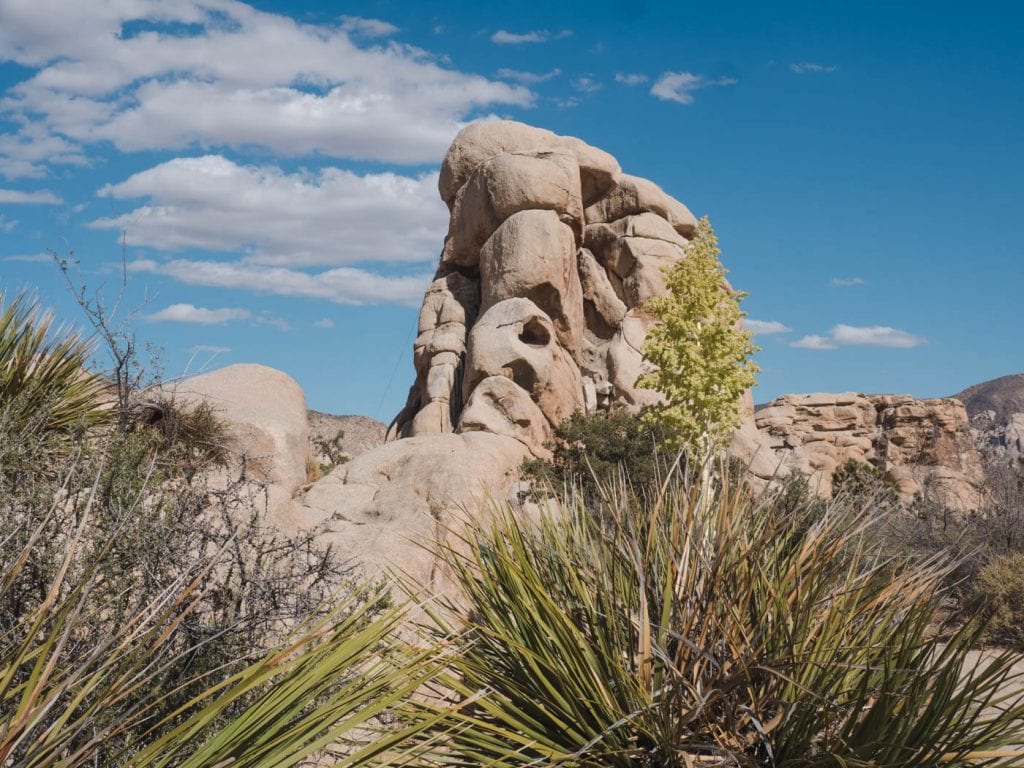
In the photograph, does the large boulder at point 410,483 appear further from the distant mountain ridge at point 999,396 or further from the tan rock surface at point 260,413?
the distant mountain ridge at point 999,396

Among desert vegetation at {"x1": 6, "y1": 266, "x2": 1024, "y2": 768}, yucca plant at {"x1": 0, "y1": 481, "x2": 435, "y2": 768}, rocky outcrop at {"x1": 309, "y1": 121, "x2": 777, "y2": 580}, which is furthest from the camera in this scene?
rocky outcrop at {"x1": 309, "y1": 121, "x2": 777, "y2": 580}

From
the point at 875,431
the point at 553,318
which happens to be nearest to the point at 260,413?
the point at 553,318

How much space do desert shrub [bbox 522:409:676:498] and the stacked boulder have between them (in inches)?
41.2

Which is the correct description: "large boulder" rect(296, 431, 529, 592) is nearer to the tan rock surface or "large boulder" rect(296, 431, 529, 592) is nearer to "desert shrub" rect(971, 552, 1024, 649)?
the tan rock surface

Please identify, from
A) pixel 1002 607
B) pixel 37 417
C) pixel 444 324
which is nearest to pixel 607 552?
pixel 37 417

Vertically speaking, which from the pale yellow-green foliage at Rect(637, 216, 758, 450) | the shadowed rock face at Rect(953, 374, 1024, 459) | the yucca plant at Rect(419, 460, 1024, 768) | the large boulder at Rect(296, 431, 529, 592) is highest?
the shadowed rock face at Rect(953, 374, 1024, 459)

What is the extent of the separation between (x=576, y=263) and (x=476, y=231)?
3204mm

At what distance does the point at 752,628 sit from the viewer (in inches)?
155

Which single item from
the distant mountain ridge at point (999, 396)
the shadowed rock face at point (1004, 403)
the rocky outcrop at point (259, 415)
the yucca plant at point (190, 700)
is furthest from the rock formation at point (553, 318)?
the distant mountain ridge at point (999, 396)

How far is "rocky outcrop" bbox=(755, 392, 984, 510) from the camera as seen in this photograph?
109 feet

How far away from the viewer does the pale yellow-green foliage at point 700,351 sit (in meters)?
15.7

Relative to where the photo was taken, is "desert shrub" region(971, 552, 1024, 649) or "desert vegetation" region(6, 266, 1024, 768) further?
"desert shrub" region(971, 552, 1024, 649)

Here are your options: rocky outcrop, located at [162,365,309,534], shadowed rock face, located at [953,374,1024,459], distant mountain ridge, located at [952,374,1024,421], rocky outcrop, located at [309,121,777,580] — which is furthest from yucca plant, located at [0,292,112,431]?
distant mountain ridge, located at [952,374,1024,421]

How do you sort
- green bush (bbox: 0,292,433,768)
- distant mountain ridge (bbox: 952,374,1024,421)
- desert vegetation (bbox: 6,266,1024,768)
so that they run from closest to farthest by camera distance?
green bush (bbox: 0,292,433,768) < desert vegetation (bbox: 6,266,1024,768) < distant mountain ridge (bbox: 952,374,1024,421)
